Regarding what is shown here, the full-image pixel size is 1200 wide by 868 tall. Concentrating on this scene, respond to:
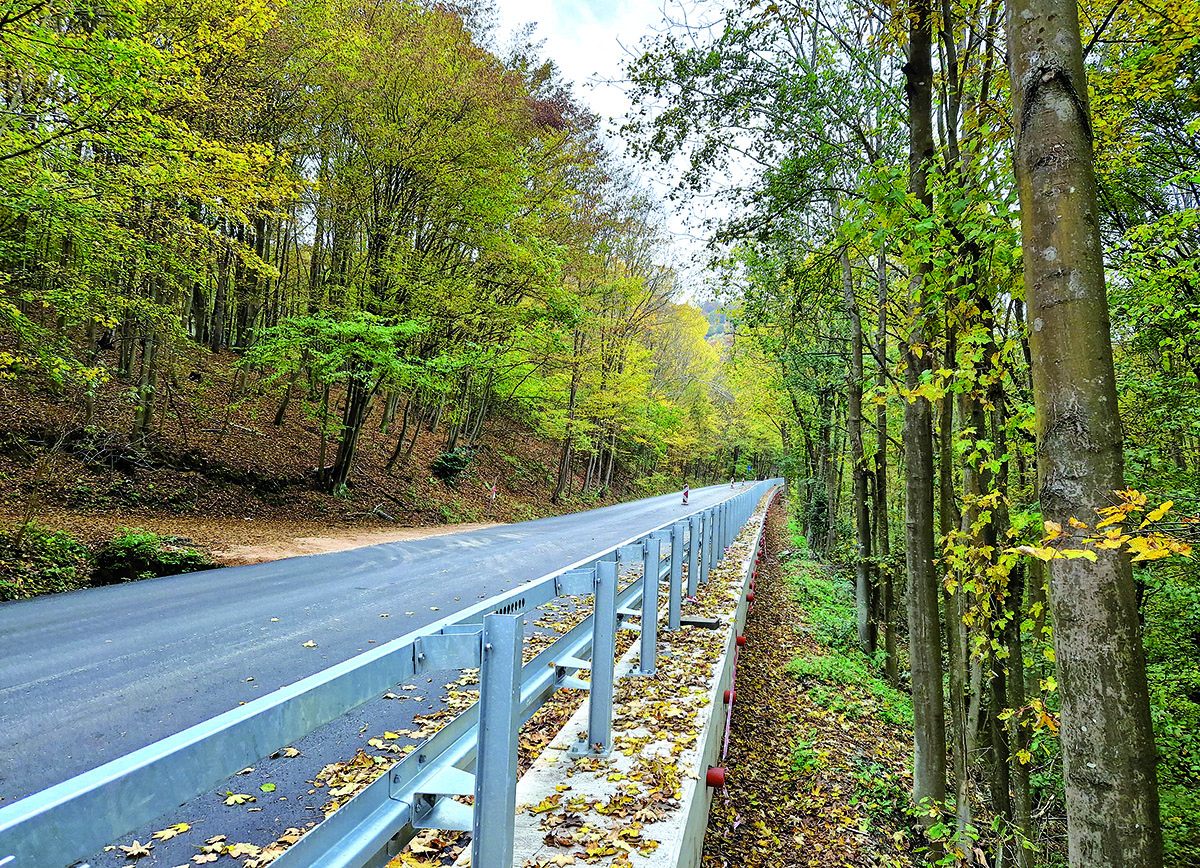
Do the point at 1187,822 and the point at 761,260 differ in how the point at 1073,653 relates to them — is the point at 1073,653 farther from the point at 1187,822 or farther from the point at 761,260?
the point at 1187,822

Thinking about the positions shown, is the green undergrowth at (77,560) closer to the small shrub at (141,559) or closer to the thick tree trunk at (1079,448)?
the small shrub at (141,559)

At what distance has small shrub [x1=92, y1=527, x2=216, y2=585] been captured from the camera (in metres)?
9.12

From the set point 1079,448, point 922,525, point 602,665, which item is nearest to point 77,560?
A: point 602,665

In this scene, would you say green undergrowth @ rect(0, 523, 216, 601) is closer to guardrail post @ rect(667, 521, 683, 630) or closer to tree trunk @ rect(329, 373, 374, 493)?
tree trunk @ rect(329, 373, 374, 493)

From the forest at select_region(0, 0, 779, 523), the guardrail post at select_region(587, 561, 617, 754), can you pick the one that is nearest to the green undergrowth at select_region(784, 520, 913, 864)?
the guardrail post at select_region(587, 561, 617, 754)

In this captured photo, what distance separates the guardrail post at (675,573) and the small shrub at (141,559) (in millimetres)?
7984

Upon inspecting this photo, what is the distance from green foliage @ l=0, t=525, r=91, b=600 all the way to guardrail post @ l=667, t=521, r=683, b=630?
8.46 meters

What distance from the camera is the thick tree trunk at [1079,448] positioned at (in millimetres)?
1835

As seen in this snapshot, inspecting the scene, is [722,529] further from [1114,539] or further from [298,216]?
[298,216]

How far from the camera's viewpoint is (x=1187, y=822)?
23.3 feet

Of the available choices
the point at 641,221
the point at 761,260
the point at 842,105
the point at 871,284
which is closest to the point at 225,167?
the point at 761,260

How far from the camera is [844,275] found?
10852mm

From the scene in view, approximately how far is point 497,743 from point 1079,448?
7.13 feet

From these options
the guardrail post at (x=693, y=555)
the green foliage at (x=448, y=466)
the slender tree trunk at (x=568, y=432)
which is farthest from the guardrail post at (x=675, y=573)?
the slender tree trunk at (x=568, y=432)
